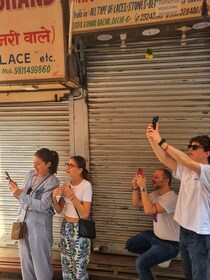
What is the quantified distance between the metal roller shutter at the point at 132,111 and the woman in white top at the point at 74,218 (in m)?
0.64

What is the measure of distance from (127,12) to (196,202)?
7.02 feet

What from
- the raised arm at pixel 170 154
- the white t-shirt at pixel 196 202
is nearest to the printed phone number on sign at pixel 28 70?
the raised arm at pixel 170 154

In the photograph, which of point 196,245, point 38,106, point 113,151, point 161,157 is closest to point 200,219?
point 196,245

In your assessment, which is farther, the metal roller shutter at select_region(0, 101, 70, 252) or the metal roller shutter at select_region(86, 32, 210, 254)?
the metal roller shutter at select_region(0, 101, 70, 252)

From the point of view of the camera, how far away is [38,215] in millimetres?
3377

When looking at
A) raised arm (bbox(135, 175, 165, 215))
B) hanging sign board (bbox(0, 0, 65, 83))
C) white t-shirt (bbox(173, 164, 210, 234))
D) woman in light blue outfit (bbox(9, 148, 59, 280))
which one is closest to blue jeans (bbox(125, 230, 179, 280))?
raised arm (bbox(135, 175, 165, 215))

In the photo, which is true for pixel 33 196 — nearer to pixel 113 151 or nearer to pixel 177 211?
pixel 113 151

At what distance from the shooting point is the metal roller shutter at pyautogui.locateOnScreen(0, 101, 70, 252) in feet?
13.3

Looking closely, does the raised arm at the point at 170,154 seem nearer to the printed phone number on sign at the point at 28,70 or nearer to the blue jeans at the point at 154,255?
the blue jeans at the point at 154,255

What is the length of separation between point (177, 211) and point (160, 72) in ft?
5.88

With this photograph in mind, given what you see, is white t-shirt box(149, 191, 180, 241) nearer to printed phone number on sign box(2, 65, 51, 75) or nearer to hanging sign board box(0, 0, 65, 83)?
hanging sign board box(0, 0, 65, 83)

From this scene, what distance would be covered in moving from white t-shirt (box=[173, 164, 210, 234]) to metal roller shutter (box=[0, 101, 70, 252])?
1.90m

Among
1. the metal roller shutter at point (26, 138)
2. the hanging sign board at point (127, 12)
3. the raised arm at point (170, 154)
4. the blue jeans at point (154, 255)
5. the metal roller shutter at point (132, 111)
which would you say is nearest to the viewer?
the raised arm at point (170, 154)

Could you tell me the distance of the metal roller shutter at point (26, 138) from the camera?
4.04 metres
